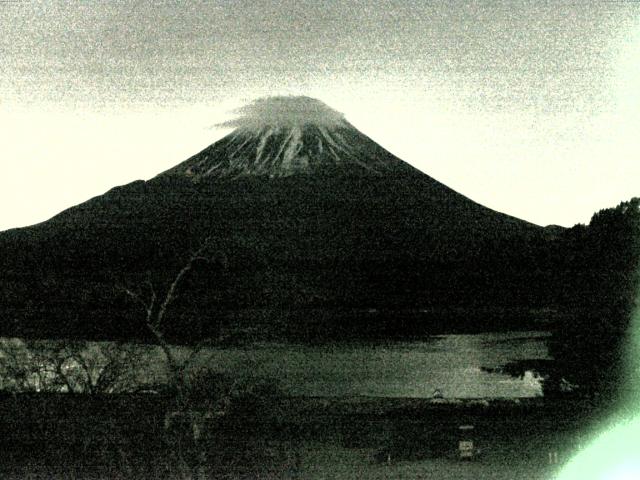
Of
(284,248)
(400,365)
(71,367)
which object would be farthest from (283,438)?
(284,248)

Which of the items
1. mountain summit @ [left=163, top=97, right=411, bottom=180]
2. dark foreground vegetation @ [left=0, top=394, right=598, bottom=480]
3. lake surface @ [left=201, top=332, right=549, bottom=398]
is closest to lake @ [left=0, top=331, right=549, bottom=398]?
lake surface @ [left=201, top=332, right=549, bottom=398]

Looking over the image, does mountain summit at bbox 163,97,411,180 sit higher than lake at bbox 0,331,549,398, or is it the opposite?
mountain summit at bbox 163,97,411,180

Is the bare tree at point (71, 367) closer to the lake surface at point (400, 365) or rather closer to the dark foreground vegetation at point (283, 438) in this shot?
the dark foreground vegetation at point (283, 438)

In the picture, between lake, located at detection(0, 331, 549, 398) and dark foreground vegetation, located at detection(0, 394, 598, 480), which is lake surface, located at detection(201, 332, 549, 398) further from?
dark foreground vegetation, located at detection(0, 394, 598, 480)

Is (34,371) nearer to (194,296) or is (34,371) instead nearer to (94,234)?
(194,296)

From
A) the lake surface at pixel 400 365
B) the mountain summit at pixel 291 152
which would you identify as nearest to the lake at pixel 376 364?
the lake surface at pixel 400 365

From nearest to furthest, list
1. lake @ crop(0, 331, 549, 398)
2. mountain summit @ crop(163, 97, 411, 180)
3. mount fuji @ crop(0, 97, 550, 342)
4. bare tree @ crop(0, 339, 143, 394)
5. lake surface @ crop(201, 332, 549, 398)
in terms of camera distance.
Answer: bare tree @ crop(0, 339, 143, 394) → lake @ crop(0, 331, 549, 398) → lake surface @ crop(201, 332, 549, 398) → mount fuji @ crop(0, 97, 550, 342) → mountain summit @ crop(163, 97, 411, 180)

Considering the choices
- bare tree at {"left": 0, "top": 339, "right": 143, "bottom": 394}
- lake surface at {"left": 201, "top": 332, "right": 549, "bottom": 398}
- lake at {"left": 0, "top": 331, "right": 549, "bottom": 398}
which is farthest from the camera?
lake surface at {"left": 201, "top": 332, "right": 549, "bottom": 398}
